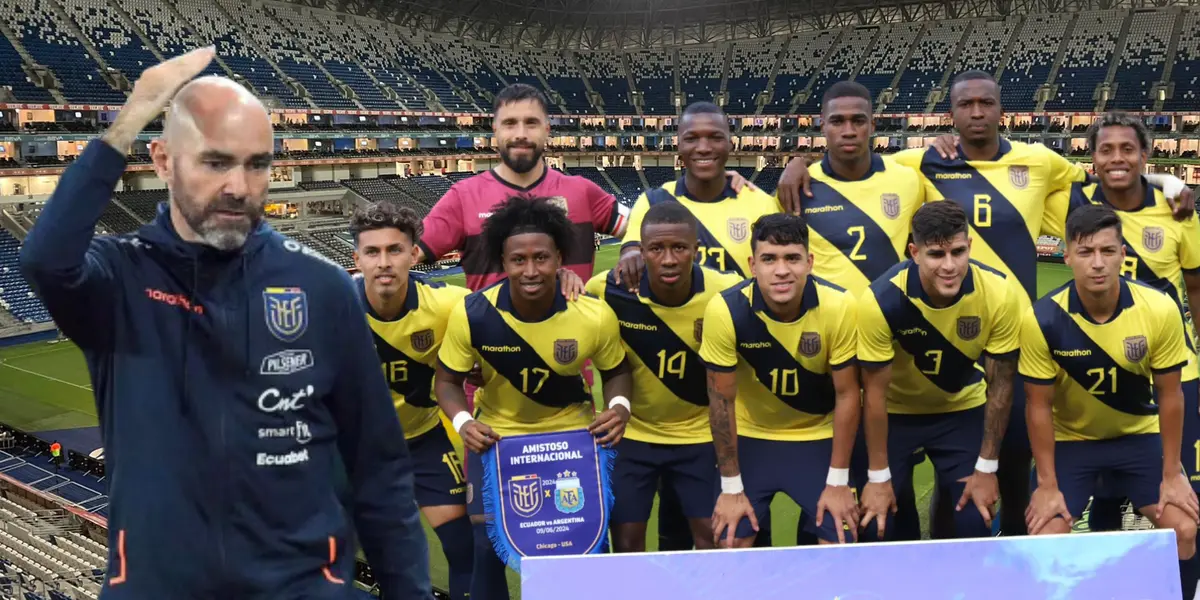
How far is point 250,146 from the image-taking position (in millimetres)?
2150

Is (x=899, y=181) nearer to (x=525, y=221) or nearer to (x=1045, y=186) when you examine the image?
(x=1045, y=186)

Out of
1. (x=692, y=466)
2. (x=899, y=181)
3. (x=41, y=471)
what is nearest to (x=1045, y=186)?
(x=899, y=181)

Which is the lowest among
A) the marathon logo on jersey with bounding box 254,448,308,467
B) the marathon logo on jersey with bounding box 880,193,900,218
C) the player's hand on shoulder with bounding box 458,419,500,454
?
the player's hand on shoulder with bounding box 458,419,500,454

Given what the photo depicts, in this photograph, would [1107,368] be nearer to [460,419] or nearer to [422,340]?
[460,419]

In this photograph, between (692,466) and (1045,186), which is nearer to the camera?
(692,466)

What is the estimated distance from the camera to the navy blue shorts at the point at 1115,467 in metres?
5.09

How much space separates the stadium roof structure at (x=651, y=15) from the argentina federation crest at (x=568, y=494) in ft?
173

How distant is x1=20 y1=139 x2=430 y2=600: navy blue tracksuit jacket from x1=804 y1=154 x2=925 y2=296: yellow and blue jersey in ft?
12.5

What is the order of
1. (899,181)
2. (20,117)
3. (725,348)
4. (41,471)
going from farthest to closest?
(20,117) → (41,471) → (899,181) → (725,348)

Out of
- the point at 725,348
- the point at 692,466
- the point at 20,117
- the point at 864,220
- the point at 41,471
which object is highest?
the point at 20,117

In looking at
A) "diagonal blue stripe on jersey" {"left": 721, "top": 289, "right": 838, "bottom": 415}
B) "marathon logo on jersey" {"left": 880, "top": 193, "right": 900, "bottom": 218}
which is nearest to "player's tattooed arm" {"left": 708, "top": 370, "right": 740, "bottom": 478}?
"diagonal blue stripe on jersey" {"left": 721, "top": 289, "right": 838, "bottom": 415}

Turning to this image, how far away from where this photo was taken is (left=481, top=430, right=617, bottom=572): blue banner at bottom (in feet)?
15.3

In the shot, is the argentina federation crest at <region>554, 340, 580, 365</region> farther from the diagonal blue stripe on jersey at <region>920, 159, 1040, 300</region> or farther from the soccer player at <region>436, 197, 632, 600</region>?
the diagonal blue stripe on jersey at <region>920, 159, 1040, 300</region>

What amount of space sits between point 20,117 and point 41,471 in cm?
2400
